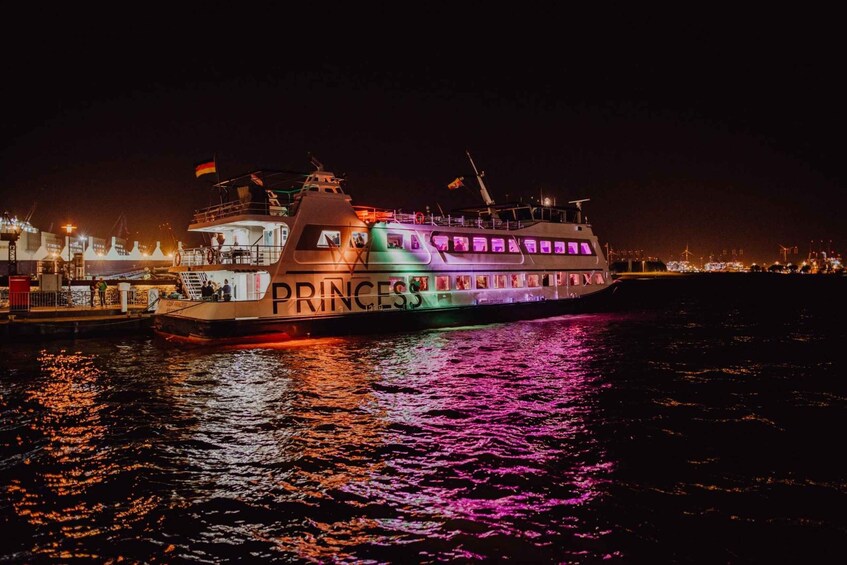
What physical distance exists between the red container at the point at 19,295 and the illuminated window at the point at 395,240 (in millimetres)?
17778

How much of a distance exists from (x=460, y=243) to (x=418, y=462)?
21655 millimetres

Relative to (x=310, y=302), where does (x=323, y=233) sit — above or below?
above

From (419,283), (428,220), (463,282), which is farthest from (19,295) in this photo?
(463,282)

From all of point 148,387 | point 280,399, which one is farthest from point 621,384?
point 148,387

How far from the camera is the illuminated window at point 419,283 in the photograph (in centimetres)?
2791

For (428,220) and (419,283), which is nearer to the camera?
(419,283)

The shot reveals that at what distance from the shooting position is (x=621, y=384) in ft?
53.1

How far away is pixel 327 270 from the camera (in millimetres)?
24750

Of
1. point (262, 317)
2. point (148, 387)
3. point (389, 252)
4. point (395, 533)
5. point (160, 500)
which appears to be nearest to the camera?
point (395, 533)

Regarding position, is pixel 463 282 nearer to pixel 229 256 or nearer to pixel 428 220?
pixel 428 220

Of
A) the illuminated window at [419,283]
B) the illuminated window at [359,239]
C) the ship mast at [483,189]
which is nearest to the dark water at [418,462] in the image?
the illuminated window at [359,239]

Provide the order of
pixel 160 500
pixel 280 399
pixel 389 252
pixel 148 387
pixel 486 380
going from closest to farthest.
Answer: pixel 160 500
pixel 280 399
pixel 148 387
pixel 486 380
pixel 389 252

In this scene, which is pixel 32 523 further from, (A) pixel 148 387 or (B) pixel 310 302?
(B) pixel 310 302

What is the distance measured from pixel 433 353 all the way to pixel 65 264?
49.4 meters
